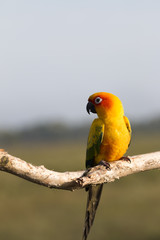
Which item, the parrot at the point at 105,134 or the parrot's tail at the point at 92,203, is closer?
the parrot at the point at 105,134

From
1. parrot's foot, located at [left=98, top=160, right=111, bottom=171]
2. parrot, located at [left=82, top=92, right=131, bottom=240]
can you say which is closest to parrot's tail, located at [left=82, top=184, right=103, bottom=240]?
parrot, located at [left=82, top=92, right=131, bottom=240]

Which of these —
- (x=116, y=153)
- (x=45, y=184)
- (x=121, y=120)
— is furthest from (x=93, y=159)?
(x=45, y=184)

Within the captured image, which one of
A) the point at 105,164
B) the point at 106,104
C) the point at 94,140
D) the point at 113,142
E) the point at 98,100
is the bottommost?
the point at 105,164

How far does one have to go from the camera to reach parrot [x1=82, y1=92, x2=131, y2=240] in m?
9.10

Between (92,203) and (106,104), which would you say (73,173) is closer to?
(92,203)

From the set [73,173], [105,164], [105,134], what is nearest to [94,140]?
[105,134]

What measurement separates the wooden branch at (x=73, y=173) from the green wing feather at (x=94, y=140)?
577 millimetres

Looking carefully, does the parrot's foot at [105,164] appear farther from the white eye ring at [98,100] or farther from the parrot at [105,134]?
the white eye ring at [98,100]

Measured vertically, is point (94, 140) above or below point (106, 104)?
below

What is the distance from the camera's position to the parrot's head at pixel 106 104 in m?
9.05

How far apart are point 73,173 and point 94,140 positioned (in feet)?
4.42

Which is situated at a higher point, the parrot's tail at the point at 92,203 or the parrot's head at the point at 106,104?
the parrot's head at the point at 106,104

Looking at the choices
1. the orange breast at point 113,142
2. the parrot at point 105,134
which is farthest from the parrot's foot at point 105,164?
the orange breast at point 113,142

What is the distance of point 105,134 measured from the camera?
9.18 m
